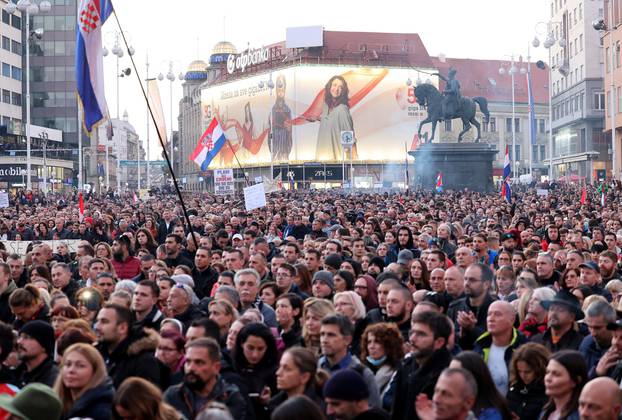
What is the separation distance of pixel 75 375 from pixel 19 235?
1815cm

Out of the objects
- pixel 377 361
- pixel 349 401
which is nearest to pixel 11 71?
pixel 377 361

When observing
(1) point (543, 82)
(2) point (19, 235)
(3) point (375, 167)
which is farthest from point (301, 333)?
(1) point (543, 82)

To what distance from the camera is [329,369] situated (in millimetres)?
7922

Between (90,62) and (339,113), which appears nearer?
(90,62)

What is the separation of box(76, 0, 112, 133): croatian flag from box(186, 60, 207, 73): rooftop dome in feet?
485

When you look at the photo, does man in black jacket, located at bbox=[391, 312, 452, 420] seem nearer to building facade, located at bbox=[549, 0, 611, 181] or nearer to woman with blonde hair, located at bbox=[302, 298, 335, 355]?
woman with blonde hair, located at bbox=[302, 298, 335, 355]

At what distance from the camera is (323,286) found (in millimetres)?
11508

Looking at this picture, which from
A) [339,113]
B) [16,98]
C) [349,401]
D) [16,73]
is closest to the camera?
[349,401]

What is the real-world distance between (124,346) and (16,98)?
93666 millimetres

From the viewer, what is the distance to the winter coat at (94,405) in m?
6.74

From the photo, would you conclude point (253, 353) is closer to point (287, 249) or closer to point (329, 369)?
point (329, 369)

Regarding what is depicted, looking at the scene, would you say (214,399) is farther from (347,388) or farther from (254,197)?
(254,197)

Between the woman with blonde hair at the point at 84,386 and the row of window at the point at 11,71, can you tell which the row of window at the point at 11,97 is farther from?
the woman with blonde hair at the point at 84,386

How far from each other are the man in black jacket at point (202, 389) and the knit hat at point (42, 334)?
1254mm
